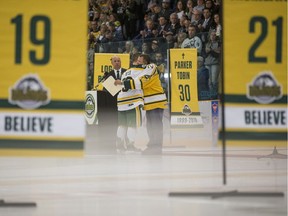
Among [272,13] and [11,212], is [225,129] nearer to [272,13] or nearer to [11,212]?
[272,13]

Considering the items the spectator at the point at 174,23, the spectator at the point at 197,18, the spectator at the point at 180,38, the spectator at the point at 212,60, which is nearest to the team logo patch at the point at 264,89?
the spectator at the point at 212,60

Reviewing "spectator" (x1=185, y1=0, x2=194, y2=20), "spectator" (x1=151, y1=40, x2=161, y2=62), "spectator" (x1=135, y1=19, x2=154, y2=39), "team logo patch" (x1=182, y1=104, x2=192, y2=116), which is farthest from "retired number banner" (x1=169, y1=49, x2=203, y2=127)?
"spectator" (x1=135, y1=19, x2=154, y2=39)

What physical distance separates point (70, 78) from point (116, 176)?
201cm

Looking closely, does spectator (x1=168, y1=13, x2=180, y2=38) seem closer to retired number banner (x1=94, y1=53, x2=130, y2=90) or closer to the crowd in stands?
the crowd in stands

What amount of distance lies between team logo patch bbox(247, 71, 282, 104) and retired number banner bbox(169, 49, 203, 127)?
21.1 feet

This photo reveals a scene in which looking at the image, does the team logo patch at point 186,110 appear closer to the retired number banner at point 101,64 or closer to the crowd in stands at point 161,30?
the crowd in stands at point 161,30

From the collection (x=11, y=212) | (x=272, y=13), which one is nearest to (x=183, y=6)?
(x=272, y=13)

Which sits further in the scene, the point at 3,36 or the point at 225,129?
the point at 225,129

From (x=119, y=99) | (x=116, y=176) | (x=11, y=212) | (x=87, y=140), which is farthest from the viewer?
(x=87, y=140)

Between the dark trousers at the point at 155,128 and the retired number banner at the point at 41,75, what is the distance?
16.5ft

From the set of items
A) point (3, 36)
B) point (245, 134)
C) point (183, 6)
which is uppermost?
point (183, 6)

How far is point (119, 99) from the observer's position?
10.3 meters

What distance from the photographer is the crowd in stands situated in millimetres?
11875

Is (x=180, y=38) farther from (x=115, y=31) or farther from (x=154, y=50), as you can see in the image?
(x=115, y=31)
